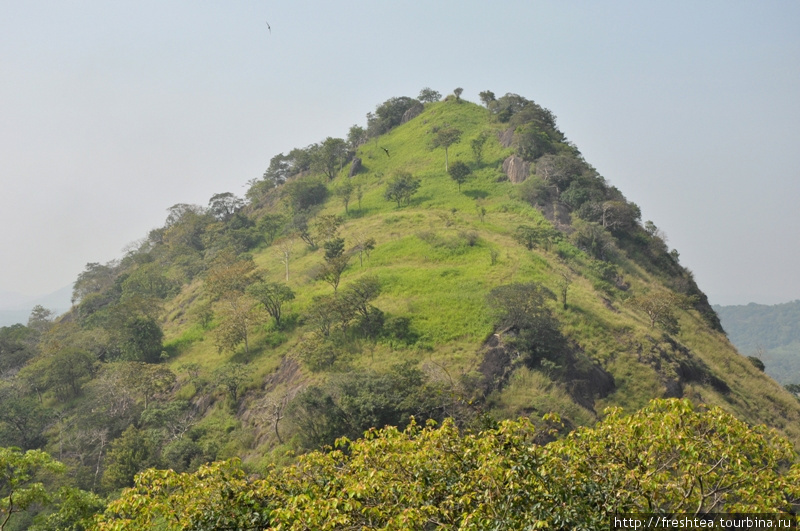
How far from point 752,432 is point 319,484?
8.94 meters

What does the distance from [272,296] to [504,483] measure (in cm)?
3575

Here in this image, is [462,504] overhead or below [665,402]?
below

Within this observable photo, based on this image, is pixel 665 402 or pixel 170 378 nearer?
pixel 665 402

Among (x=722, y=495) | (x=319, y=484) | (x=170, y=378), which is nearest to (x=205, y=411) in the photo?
(x=170, y=378)

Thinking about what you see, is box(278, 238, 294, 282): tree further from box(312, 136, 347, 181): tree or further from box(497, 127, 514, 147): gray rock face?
box(497, 127, 514, 147): gray rock face

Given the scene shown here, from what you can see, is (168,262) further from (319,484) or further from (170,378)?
(319,484)

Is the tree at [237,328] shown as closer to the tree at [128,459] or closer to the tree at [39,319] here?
the tree at [128,459]

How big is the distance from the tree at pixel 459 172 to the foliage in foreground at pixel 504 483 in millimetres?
61466

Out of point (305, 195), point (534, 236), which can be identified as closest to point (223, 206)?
point (305, 195)

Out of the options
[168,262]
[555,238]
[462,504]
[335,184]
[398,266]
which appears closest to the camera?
[462,504]

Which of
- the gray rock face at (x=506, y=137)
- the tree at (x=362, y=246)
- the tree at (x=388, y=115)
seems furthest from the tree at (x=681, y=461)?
the tree at (x=388, y=115)

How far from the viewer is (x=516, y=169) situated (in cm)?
7050

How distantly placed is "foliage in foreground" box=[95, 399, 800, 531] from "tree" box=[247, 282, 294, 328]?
31901mm

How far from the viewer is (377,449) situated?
12.1 m
